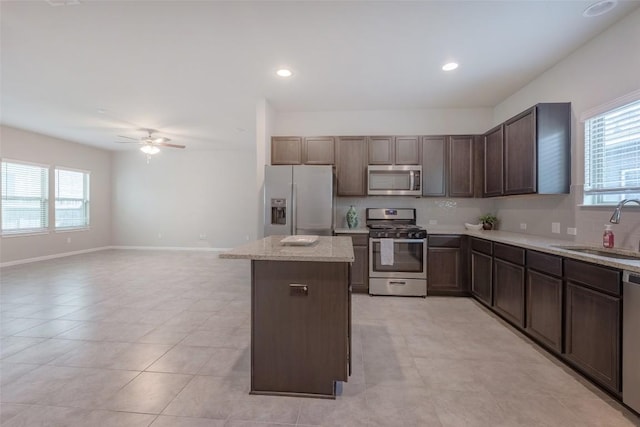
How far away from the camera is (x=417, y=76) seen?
336 centimetres

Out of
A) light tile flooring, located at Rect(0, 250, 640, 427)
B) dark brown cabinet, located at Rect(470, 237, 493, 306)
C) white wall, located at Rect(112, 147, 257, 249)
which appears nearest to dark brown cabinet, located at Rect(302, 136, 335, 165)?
light tile flooring, located at Rect(0, 250, 640, 427)

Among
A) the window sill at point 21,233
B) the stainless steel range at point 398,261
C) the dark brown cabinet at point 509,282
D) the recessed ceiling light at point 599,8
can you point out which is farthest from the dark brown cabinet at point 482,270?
the window sill at point 21,233

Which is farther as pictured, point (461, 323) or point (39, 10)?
point (461, 323)

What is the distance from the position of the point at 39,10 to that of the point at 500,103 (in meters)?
5.29

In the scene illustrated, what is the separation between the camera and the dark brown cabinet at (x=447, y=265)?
3.91 m

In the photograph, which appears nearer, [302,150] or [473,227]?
[473,227]

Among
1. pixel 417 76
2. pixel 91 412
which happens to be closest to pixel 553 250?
pixel 417 76

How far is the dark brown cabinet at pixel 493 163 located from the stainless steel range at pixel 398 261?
3.49 feet

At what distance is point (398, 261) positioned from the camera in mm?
3939

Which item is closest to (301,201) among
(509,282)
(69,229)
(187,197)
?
(509,282)

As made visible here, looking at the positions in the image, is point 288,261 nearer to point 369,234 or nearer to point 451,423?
point 451,423

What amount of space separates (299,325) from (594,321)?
6.55ft

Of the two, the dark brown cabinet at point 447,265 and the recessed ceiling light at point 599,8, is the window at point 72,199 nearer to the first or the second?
the dark brown cabinet at point 447,265

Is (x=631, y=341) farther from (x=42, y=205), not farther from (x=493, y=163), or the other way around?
(x=42, y=205)
